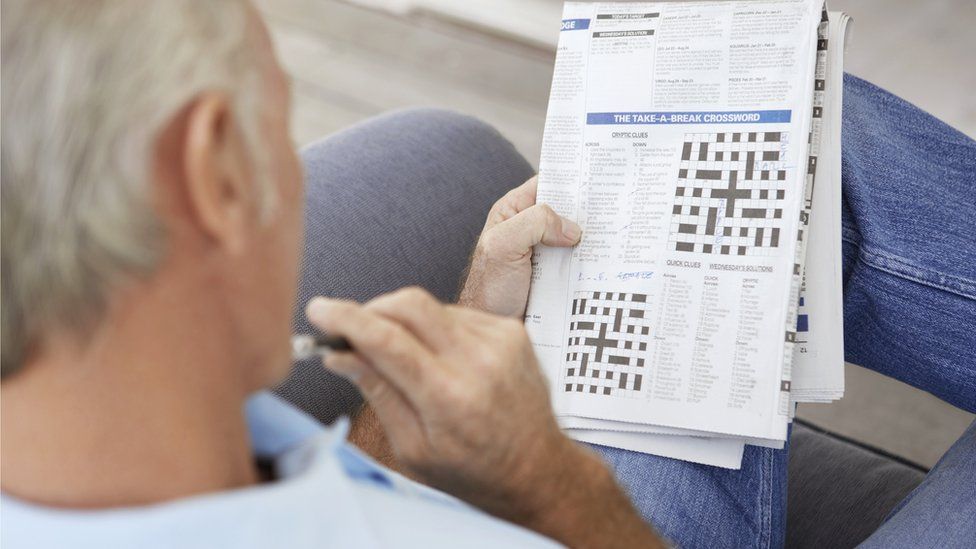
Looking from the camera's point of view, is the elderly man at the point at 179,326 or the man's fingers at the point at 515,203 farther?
the man's fingers at the point at 515,203

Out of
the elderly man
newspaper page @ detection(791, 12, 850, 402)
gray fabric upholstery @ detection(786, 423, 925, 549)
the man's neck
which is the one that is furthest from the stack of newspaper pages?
the man's neck

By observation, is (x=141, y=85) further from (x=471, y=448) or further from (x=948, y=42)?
(x=948, y=42)

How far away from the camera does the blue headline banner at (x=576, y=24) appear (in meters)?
1.03

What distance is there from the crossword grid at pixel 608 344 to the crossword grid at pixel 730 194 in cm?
9

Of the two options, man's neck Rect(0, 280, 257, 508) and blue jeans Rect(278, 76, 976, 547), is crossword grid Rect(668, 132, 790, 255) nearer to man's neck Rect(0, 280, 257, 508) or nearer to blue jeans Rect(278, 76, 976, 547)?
blue jeans Rect(278, 76, 976, 547)

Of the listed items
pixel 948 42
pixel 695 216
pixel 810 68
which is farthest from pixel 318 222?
pixel 948 42

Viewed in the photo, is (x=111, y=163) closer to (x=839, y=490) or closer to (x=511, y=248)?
(x=511, y=248)

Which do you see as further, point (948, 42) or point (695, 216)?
point (948, 42)

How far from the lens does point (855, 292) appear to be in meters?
0.97

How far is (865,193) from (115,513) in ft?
2.55

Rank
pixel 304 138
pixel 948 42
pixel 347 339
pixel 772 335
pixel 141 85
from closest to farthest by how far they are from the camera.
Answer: pixel 141 85 < pixel 347 339 < pixel 772 335 < pixel 948 42 < pixel 304 138

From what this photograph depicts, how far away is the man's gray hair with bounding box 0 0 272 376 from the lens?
1.51 feet

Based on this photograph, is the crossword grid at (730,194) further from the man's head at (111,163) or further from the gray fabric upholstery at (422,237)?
the man's head at (111,163)

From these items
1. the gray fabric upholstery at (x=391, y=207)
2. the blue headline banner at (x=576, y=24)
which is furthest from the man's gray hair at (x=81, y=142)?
the blue headline banner at (x=576, y=24)
